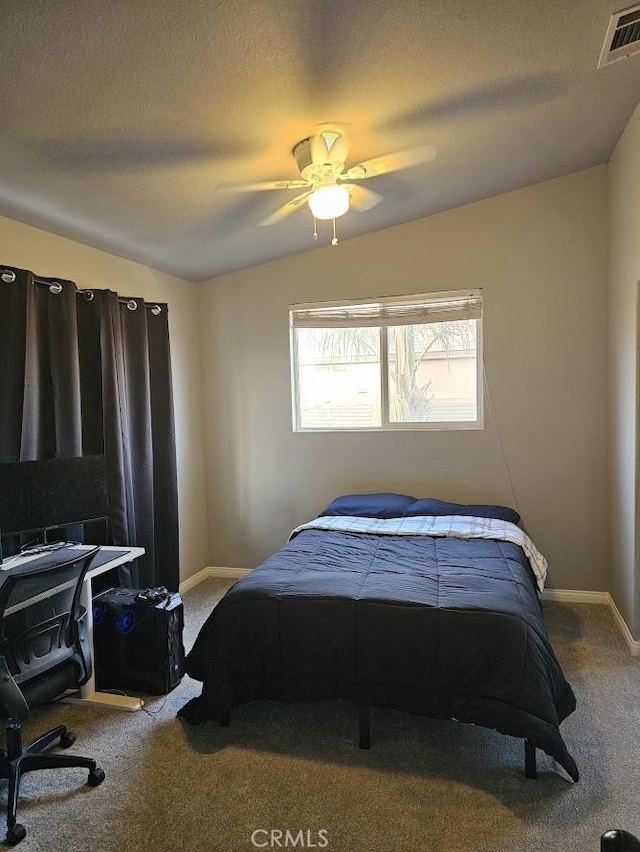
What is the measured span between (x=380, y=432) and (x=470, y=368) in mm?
820

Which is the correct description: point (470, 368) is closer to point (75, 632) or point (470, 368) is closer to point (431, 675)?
point (431, 675)

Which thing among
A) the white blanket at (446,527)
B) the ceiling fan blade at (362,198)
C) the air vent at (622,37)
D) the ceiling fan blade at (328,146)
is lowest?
the white blanket at (446,527)

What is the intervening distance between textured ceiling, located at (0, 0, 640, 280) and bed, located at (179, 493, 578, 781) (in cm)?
199

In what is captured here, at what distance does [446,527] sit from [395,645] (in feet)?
4.00

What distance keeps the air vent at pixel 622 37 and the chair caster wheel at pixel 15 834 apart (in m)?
3.59

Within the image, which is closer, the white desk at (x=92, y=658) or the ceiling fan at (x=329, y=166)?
the ceiling fan at (x=329, y=166)

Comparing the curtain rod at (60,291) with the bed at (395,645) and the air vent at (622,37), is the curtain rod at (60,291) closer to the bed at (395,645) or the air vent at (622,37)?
the bed at (395,645)

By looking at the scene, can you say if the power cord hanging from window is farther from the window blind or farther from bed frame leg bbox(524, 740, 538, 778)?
bed frame leg bbox(524, 740, 538, 778)

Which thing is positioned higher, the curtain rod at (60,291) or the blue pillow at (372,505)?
the curtain rod at (60,291)

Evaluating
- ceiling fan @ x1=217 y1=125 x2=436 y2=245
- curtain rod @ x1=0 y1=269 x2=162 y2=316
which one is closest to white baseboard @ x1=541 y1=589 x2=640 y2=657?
ceiling fan @ x1=217 y1=125 x2=436 y2=245

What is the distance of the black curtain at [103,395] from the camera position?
2758 millimetres

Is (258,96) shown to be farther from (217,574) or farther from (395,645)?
(217,574)

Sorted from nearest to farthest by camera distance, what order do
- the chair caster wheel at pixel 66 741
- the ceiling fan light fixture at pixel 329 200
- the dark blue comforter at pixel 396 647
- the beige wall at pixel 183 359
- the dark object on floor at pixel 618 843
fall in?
the dark object on floor at pixel 618 843 < the dark blue comforter at pixel 396 647 < the chair caster wheel at pixel 66 741 < the ceiling fan light fixture at pixel 329 200 < the beige wall at pixel 183 359

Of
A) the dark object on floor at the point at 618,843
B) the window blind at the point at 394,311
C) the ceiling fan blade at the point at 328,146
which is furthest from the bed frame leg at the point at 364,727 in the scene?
the window blind at the point at 394,311
